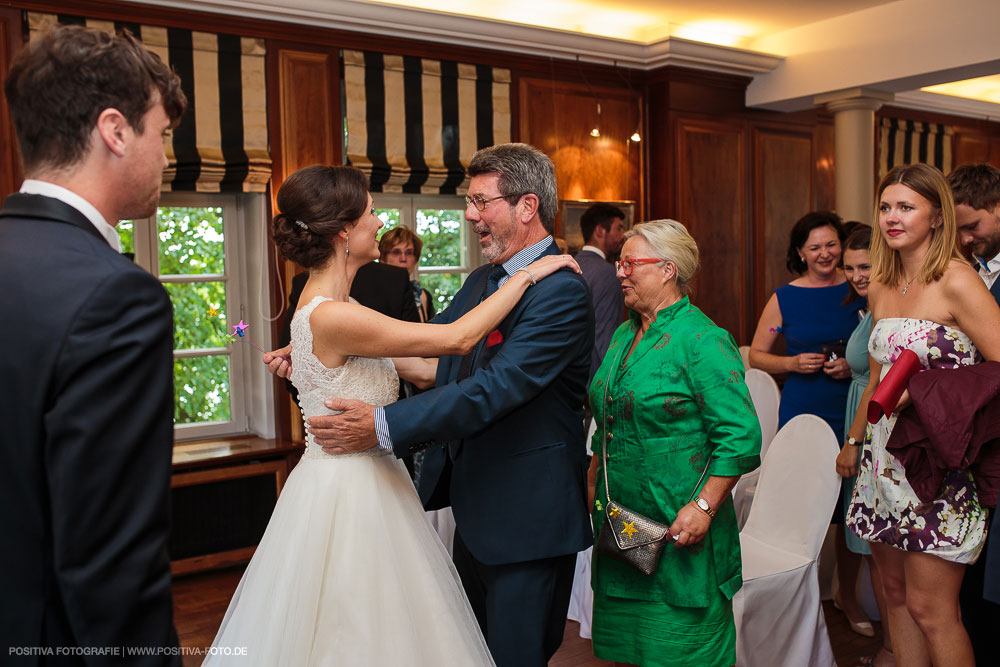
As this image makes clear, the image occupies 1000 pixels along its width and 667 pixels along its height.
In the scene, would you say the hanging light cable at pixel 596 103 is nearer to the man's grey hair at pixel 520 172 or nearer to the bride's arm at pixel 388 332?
the man's grey hair at pixel 520 172

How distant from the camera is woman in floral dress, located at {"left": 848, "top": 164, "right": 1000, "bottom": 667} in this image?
2.41 meters

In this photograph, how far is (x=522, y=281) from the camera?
2074 millimetres

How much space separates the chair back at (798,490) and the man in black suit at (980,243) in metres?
0.51

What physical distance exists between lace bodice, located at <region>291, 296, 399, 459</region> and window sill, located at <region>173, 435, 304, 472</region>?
2.92m

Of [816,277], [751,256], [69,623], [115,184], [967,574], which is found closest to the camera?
[69,623]

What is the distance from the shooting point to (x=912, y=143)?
8.98m

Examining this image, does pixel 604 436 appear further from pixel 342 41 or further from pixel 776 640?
pixel 342 41

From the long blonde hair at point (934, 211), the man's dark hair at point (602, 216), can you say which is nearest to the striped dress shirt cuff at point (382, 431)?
the long blonde hair at point (934, 211)

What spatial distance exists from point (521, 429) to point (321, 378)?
51cm

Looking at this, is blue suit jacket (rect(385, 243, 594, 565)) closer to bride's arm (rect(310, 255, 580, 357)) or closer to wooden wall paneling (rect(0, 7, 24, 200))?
bride's arm (rect(310, 255, 580, 357))

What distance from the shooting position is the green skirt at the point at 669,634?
2322 millimetres

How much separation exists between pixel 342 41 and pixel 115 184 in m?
4.60

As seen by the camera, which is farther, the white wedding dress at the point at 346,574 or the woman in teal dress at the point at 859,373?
the woman in teal dress at the point at 859,373

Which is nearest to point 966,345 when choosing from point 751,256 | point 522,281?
point 522,281
